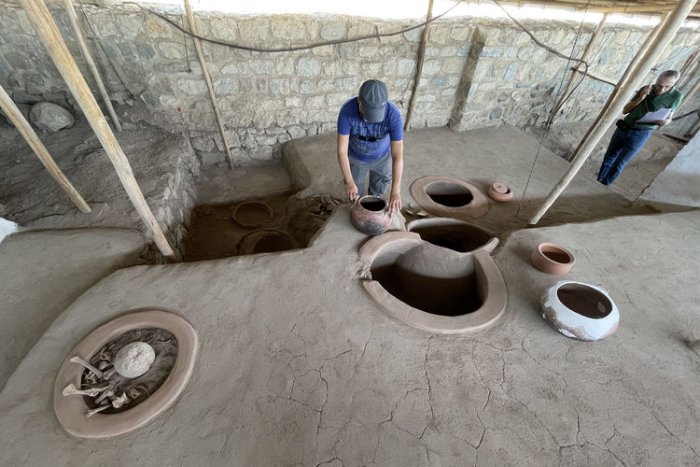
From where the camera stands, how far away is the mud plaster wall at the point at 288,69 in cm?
381

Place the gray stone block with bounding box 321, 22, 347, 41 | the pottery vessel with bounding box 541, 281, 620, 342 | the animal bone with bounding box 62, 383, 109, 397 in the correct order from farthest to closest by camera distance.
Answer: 1. the gray stone block with bounding box 321, 22, 347, 41
2. the pottery vessel with bounding box 541, 281, 620, 342
3. the animal bone with bounding box 62, 383, 109, 397

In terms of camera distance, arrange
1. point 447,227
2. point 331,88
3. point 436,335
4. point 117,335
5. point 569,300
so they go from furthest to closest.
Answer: point 331,88
point 447,227
point 569,300
point 436,335
point 117,335

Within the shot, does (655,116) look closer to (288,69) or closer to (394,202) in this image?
(394,202)

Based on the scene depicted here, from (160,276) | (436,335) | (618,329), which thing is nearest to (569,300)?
(618,329)

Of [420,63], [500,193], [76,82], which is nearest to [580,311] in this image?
[500,193]

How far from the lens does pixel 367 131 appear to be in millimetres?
3078

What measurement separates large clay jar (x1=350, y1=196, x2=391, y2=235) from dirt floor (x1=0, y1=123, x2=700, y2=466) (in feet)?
0.58

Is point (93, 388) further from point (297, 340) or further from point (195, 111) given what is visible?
point (195, 111)

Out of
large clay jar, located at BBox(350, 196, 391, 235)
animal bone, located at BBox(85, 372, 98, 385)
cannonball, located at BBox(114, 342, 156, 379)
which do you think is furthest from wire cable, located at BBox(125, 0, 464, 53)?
animal bone, located at BBox(85, 372, 98, 385)

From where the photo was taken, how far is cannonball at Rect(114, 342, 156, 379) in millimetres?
2023

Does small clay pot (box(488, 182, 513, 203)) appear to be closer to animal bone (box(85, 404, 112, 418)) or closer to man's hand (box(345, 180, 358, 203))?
man's hand (box(345, 180, 358, 203))

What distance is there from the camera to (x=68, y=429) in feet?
5.99

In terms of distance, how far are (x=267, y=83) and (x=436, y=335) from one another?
4.08m

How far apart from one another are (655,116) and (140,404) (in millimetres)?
6413
